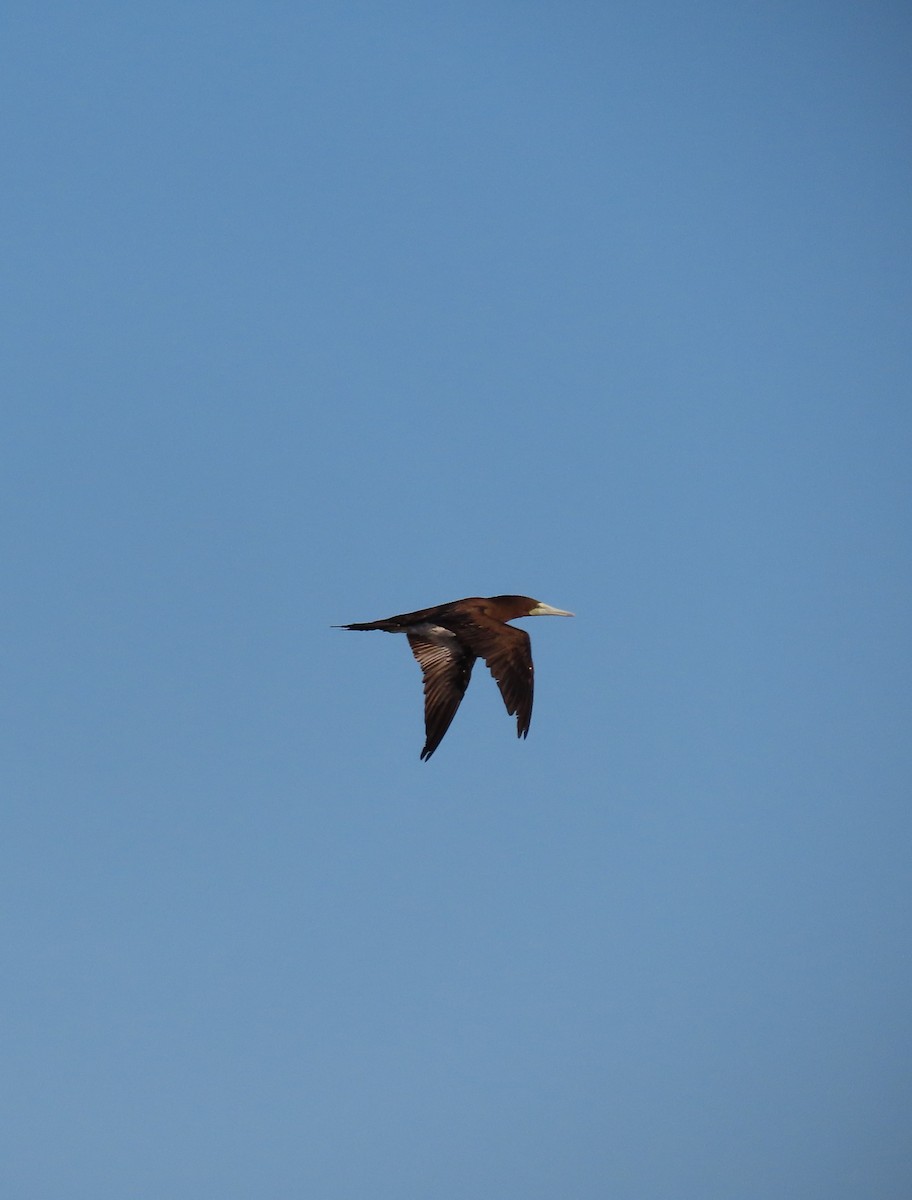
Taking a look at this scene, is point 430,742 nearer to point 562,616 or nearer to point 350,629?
point 350,629

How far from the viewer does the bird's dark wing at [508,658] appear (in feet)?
101

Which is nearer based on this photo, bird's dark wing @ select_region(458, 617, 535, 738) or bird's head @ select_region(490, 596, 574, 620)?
bird's dark wing @ select_region(458, 617, 535, 738)

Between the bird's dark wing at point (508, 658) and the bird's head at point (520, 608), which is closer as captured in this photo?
the bird's dark wing at point (508, 658)

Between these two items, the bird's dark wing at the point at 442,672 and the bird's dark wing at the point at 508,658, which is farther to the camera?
the bird's dark wing at the point at 442,672

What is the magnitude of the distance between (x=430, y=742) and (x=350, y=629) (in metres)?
2.79

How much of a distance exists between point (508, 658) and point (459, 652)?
1.47 meters

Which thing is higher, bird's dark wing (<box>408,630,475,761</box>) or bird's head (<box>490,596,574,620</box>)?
bird's head (<box>490,596,574,620</box>)

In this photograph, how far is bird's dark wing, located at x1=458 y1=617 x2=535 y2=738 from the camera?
101ft

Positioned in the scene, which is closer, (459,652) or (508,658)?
(508,658)

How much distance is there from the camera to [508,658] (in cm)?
3120

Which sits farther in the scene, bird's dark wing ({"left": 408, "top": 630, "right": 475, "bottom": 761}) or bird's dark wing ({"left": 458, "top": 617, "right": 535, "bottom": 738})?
bird's dark wing ({"left": 408, "top": 630, "right": 475, "bottom": 761})

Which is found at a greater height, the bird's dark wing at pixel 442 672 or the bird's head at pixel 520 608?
the bird's head at pixel 520 608

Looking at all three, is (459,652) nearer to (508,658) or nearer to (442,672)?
(442,672)

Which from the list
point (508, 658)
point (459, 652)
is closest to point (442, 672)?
point (459, 652)
